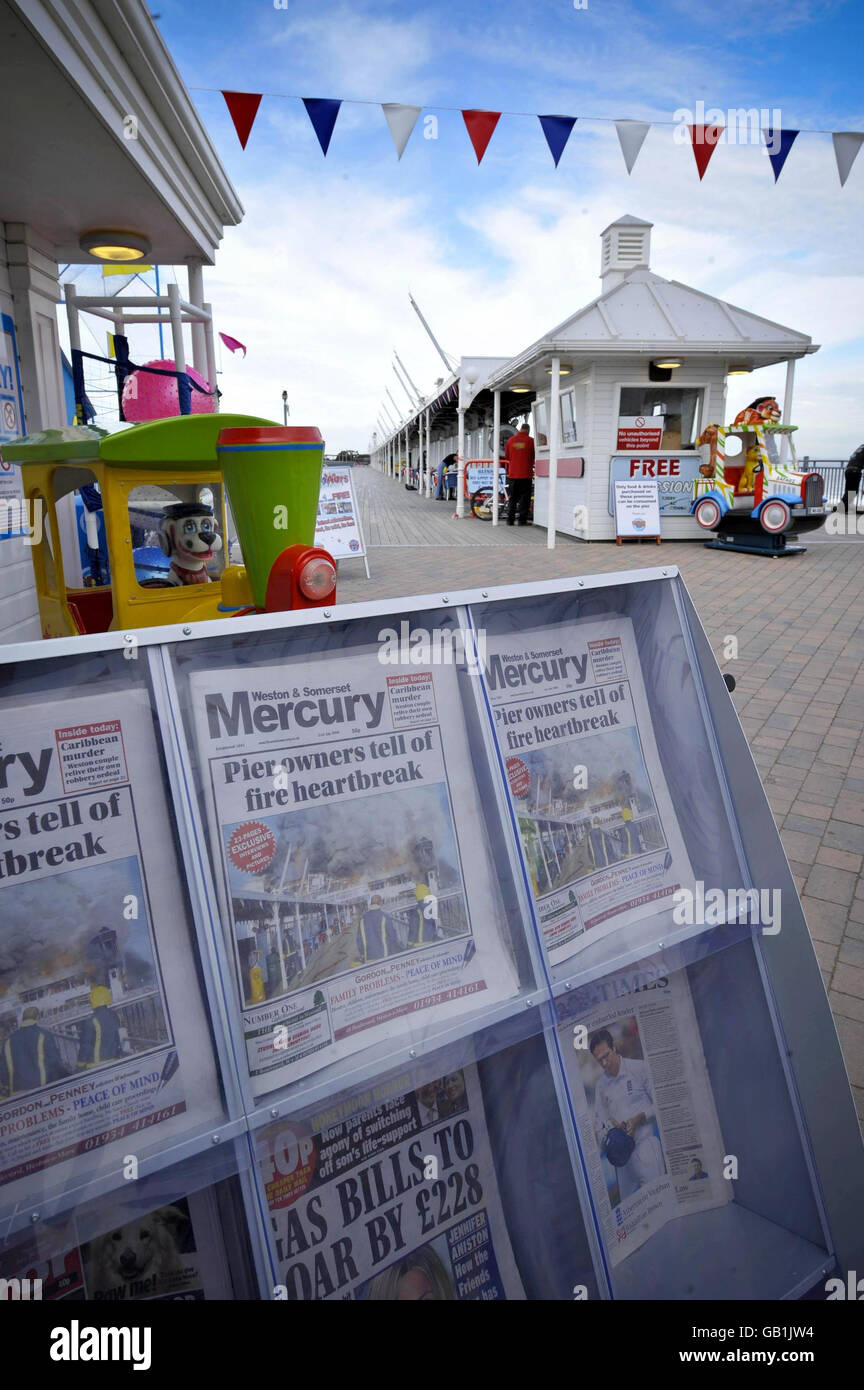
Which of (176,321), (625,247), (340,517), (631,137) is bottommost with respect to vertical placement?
(340,517)

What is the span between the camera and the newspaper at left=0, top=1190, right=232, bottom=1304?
1098 millimetres

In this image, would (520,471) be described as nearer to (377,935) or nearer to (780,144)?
(780,144)

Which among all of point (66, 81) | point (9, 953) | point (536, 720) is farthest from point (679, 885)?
point (66, 81)

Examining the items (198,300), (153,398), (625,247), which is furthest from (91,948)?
(625,247)

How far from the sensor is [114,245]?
5457 millimetres

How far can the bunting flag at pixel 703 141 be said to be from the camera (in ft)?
17.9

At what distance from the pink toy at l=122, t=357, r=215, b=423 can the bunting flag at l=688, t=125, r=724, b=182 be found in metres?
4.10

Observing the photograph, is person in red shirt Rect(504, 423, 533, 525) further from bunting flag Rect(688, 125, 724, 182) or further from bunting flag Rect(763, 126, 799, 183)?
bunting flag Rect(688, 125, 724, 182)

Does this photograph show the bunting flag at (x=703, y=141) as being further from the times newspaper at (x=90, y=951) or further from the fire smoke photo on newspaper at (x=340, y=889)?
the times newspaper at (x=90, y=951)

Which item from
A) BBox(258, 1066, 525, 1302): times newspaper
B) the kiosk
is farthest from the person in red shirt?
BBox(258, 1066, 525, 1302): times newspaper

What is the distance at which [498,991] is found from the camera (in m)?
1.29

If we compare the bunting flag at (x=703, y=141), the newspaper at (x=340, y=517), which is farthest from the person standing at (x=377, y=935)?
the newspaper at (x=340, y=517)

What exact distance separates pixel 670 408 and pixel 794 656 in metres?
8.41

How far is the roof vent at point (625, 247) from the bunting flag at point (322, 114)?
33.9ft
